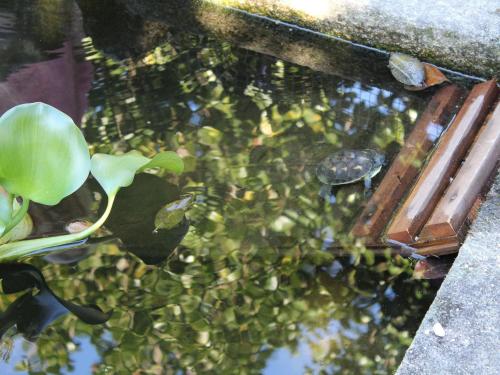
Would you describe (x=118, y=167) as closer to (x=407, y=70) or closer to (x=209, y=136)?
(x=209, y=136)

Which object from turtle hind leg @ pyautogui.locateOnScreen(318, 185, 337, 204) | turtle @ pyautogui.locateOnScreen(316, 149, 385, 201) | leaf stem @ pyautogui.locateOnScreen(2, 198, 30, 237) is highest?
turtle @ pyautogui.locateOnScreen(316, 149, 385, 201)

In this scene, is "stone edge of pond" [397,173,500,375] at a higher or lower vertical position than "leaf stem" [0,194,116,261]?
higher

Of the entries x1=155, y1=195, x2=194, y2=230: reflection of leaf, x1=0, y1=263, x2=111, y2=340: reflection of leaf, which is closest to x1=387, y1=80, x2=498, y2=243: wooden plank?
x1=155, y1=195, x2=194, y2=230: reflection of leaf

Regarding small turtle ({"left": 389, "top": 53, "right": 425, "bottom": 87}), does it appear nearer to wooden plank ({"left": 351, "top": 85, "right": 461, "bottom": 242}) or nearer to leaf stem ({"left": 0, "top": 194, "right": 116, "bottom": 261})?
wooden plank ({"left": 351, "top": 85, "right": 461, "bottom": 242})

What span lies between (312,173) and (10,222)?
82 cm

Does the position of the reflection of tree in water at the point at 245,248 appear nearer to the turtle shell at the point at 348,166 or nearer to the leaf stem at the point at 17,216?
the turtle shell at the point at 348,166

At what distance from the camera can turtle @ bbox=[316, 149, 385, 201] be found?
6.64 feet

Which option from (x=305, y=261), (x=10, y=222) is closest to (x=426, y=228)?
(x=305, y=261)

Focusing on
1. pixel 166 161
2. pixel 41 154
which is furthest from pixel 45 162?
pixel 166 161

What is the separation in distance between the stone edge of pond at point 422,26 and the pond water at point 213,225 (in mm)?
159

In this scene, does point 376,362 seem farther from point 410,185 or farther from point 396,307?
point 410,185

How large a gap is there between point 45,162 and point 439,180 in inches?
38.6

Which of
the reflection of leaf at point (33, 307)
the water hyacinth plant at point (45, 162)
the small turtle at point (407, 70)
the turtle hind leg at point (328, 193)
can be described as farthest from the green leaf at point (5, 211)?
the small turtle at point (407, 70)

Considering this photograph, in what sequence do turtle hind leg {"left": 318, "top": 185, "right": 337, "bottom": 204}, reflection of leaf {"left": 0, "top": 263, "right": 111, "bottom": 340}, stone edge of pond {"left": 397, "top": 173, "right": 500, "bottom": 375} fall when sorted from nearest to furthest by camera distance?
stone edge of pond {"left": 397, "top": 173, "right": 500, "bottom": 375}, reflection of leaf {"left": 0, "top": 263, "right": 111, "bottom": 340}, turtle hind leg {"left": 318, "top": 185, "right": 337, "bottom": 204}
